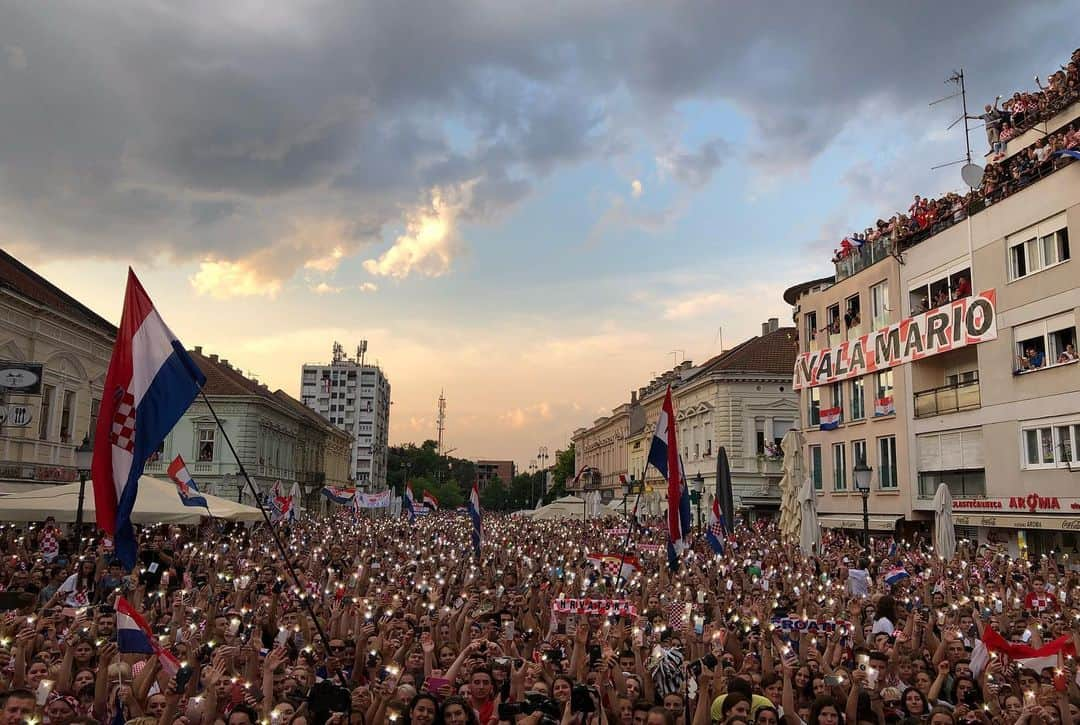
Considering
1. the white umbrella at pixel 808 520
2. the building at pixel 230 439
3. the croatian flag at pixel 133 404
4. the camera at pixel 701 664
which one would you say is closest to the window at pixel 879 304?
the white umbrella at pixel 808 520

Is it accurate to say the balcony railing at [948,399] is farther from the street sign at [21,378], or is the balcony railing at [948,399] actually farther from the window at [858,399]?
the street sign at [21,378]

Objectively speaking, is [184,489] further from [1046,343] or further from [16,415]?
[1046,343]

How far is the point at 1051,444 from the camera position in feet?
81.6

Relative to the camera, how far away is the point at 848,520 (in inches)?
1367

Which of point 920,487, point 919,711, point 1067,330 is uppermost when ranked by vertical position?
point 1067,330

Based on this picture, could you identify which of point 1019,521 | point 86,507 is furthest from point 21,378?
point 1019,521

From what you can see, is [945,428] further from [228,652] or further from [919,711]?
[228,652]

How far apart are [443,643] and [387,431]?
577 ft

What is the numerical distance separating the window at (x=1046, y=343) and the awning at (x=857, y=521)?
827 centimetres

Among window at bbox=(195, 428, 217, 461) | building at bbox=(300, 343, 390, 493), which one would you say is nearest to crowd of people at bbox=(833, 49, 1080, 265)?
window at bbox=(195, 428, 217, 461)

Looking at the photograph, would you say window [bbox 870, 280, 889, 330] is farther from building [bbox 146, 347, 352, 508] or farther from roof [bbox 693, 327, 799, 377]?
building [bbox 146, 347, 352, 508]

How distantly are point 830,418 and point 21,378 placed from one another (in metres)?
29.2

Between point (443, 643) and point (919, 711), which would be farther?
point (443, 643)

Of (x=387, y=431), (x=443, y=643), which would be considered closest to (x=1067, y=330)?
(x=443, y=643)
